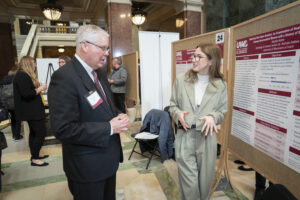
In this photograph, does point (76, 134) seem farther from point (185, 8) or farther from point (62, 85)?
point (185, 8)

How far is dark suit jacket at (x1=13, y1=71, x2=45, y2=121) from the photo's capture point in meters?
2.55

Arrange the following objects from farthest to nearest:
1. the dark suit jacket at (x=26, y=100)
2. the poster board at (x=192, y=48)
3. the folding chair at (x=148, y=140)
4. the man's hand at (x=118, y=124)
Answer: the folding chair at (x=148, y=140)
the dark suit jacket at (x=26, y=100)
the poster board at (x=192, y=48)
the man's hand at (x=118, y=124)

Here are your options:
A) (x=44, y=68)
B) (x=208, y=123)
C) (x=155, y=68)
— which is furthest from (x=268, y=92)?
(x=44, y=68)

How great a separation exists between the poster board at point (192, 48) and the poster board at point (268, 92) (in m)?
0.07

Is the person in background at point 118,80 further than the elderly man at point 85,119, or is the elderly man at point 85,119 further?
the person in background at point 118,80

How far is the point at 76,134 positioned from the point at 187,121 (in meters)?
0.90

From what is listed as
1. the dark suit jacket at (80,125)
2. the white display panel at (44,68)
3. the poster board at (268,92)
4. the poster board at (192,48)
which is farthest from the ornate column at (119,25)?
the dark suit jacket at (80,125)

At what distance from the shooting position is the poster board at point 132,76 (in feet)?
14.0

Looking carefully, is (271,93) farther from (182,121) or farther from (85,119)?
(85,119)

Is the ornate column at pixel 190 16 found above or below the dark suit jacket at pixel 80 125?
above

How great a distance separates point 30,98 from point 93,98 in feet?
6.75

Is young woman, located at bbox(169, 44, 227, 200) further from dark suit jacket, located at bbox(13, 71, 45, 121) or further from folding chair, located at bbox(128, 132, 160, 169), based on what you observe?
dark suit jacket, located at bbox(13, 71, 45, 121)

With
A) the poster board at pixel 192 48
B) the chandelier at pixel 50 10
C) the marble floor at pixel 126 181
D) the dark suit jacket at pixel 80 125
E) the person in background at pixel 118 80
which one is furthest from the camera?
the chandelier at pixel 50 10

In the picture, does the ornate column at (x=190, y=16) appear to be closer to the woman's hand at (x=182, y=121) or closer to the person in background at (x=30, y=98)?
the person in background at (x=30, y=98)
